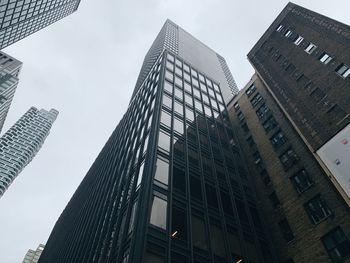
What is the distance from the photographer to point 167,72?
44906 mm

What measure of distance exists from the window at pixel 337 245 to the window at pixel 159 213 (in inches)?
518

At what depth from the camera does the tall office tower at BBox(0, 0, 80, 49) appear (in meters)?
63.2

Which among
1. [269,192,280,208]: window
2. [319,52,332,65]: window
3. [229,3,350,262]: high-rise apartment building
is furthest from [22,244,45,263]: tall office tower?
[319,52,332,65]: window

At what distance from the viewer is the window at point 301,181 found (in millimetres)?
27945

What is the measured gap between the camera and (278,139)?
115ft

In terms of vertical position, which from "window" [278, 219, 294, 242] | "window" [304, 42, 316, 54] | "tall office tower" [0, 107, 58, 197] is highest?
"tall office tower" [0, 107, 58, 197]

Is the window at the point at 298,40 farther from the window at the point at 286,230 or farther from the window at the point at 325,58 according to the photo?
the window at the point at 286,230

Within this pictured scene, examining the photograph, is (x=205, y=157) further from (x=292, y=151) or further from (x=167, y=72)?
(x=167, y=72)

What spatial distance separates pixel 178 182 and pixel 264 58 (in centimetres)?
2919

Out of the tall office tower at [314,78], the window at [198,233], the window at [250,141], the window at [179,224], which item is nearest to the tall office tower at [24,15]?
the tall office tower at [314,78]

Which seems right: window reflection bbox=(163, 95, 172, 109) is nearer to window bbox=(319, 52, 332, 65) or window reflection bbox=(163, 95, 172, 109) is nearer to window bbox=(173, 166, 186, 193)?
window bbox=(173, 166, 186, 193)

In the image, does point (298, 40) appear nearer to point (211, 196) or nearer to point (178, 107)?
point (178, 107)

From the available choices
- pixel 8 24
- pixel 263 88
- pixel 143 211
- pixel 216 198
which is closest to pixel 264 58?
pixel 263 88

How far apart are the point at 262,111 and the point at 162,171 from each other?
860 inches
